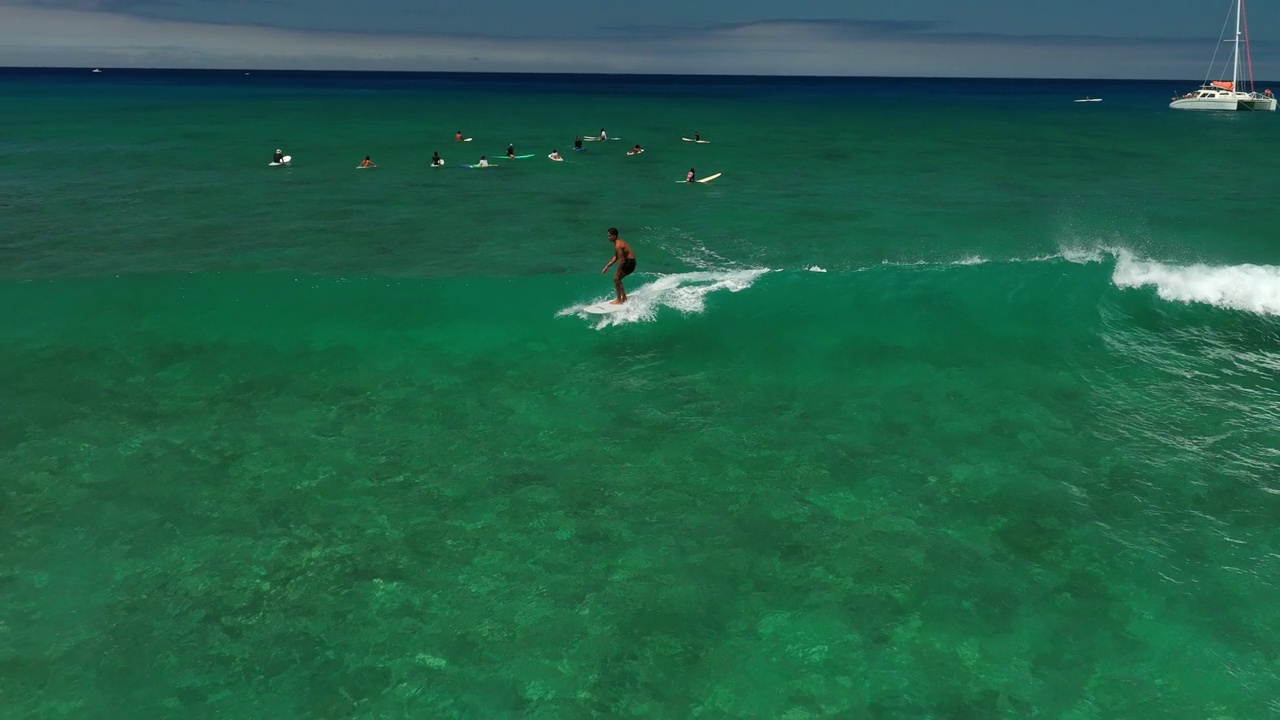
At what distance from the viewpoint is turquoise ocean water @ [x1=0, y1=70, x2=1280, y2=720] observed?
9336 mm

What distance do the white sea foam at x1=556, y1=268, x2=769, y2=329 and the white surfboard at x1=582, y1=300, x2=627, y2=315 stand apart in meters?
0.09

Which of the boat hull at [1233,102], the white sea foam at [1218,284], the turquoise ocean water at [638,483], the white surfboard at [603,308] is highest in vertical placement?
the boat hull at [1233,102]

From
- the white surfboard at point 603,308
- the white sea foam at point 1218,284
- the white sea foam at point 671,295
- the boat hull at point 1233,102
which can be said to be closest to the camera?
the white sea foam at point 671,295

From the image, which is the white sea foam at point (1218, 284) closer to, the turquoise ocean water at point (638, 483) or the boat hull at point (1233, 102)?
the turquoise ocean water at point (638, 483)

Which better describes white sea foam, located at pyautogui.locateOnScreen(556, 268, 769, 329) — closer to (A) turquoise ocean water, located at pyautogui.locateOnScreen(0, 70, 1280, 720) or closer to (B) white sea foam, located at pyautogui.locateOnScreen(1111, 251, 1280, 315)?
(A) turquoise ocean water, located at pyautogui.locateOnScreen(0, 70, 1280, 720)

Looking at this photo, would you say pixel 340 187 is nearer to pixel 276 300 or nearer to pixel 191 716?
pixel 276 300

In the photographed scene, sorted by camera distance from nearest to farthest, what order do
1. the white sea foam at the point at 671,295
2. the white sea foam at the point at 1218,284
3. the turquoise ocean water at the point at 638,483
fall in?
the turquoise ocean water at the point at 638,483 → the white sea foam at the point at 671,295 → the white sea foam at the point at 1218,284

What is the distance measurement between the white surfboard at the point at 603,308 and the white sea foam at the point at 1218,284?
45.6 ft

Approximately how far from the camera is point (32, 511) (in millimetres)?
12289

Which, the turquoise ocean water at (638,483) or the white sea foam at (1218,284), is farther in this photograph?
the white sea foam at (1218,284)

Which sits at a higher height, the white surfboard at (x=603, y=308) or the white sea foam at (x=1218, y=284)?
the white sea foam at (x=1218, y=284)

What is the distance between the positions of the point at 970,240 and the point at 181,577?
3075 cm

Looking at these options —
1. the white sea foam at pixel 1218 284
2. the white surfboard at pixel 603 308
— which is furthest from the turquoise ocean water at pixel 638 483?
the white surfboard at pixel 603 308

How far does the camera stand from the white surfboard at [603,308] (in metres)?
21.0
